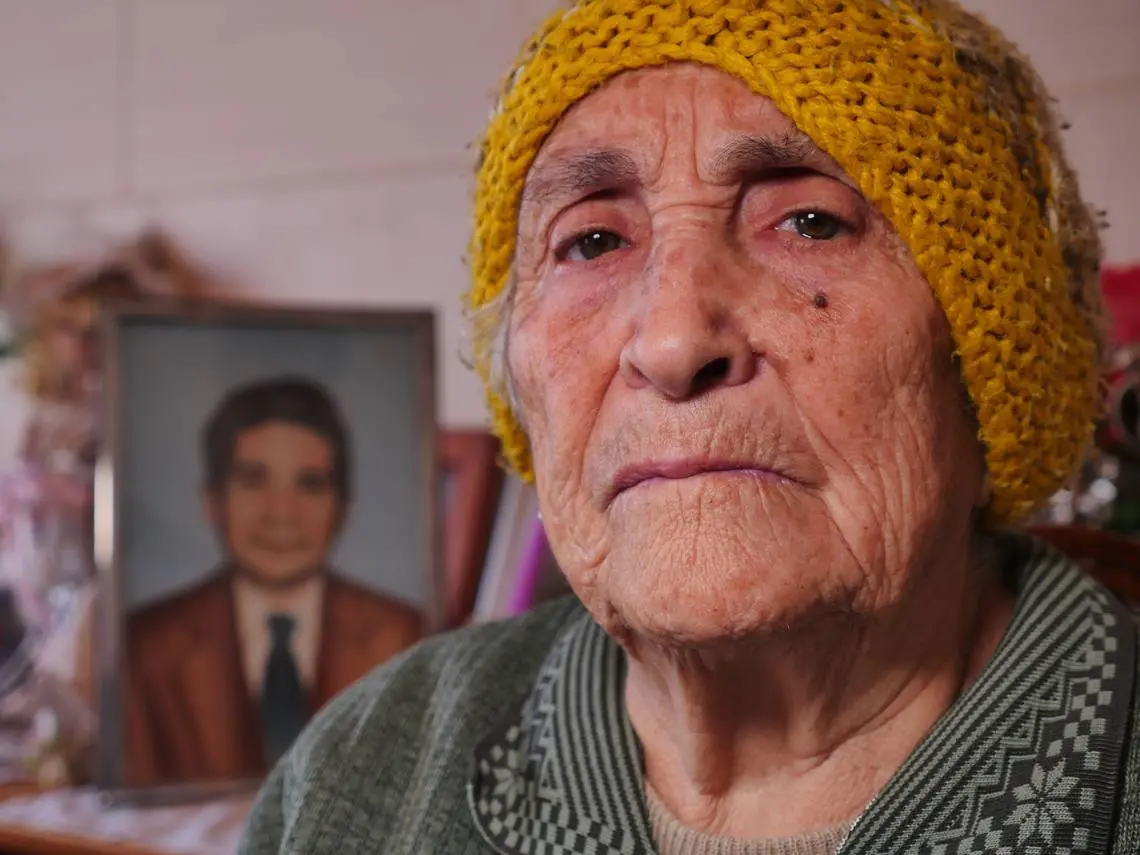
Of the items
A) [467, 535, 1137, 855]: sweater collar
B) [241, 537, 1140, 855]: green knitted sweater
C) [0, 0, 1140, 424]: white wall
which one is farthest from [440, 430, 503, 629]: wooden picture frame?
[467, 535, 1137, 855]: sweater collar

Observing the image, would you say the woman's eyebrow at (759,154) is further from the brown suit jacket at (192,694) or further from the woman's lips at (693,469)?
the brown suit jacket at (192,694)

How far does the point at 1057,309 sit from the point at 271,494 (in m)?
0.97

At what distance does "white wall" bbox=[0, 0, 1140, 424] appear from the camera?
183 cm

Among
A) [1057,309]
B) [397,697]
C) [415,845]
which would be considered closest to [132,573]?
[397,697]

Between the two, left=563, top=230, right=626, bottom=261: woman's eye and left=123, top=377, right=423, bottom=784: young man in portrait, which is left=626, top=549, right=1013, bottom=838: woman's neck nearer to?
left=563, top=230, right=626, bottom=261: woman's eye

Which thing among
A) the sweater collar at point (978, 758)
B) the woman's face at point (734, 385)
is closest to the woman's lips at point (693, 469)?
the woman's face at point (734, 385)

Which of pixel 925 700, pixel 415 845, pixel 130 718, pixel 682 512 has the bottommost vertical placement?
pixel 130 718

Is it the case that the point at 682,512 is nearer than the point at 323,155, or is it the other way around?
the point at 682,512

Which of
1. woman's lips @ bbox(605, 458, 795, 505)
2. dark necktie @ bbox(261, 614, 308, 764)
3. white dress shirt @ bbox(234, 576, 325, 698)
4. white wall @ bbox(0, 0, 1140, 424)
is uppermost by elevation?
white wall @ bbox(0, 0, 1140, 424)

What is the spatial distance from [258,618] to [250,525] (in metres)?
0.12

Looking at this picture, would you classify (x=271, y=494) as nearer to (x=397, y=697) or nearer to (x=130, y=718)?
(x=130, y=718)

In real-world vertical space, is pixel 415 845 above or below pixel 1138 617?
below

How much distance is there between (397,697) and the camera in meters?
0.96

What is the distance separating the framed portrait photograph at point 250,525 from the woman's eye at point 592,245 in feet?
2.06
